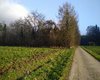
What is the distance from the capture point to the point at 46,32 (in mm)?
93562

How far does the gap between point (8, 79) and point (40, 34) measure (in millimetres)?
81977

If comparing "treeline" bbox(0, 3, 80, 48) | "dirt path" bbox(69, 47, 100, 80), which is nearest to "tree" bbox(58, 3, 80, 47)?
"treeline" bbox(0, 3, 80, 48)

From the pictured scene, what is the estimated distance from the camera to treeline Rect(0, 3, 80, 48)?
80.8m

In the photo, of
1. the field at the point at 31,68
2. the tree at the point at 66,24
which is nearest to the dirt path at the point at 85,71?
the field at the point at 31,68

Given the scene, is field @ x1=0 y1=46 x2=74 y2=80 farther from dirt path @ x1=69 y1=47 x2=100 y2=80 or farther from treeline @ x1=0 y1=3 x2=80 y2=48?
treeline @ x1=0 y1=3 x2=80 y2=48

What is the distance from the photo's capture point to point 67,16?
80.7m

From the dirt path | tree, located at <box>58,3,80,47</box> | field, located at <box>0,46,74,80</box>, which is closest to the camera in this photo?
field, located at <box>0,46,74,80</box>

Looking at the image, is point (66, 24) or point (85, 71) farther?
point (66, 24)

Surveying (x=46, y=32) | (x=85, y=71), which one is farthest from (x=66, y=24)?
(x=85, y=71)

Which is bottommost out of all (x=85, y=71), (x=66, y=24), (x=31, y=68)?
(x=85, y=71)

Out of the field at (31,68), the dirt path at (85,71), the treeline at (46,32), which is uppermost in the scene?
the treeline at (46,32)

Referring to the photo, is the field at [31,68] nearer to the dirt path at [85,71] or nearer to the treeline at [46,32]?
the dirt path at [85,71]

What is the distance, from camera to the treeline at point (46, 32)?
80812mm

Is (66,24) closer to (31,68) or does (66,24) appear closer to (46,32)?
(46,32)
